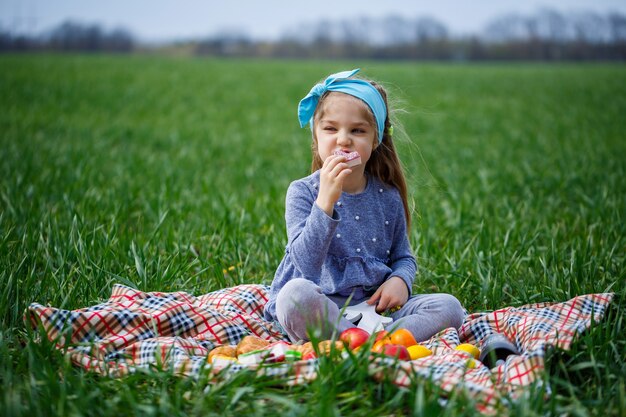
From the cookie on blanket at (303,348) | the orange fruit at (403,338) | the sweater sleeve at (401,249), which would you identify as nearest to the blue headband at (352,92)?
the sweater sleeve at (401,249)

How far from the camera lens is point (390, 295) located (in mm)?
2768

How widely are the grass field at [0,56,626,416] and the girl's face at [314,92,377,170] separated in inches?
13.5

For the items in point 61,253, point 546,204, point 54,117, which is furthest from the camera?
point 54,117

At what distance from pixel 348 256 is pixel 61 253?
4.99 ft

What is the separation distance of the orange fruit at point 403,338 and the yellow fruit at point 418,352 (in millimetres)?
72

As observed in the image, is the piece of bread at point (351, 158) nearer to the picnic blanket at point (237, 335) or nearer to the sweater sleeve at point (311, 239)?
the sweater sleeve at point (311, 239)

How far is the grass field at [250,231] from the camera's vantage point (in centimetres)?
205

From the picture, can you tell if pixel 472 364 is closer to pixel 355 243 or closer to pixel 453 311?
pixel 453 311

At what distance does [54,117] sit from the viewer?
1037 centimetres

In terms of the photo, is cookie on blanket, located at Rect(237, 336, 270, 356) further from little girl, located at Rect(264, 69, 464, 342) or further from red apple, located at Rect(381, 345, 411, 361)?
red apple, located at Rect(381, 345, 411, 361)

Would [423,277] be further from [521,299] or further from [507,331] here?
[507,331]

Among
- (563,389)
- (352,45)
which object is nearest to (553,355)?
(563,389)

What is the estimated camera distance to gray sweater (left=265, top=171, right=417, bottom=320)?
109 inches

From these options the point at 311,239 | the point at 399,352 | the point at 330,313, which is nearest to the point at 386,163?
the point at 311,239
